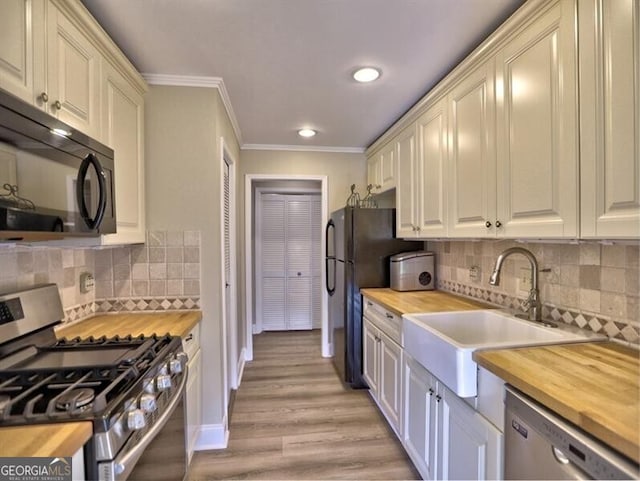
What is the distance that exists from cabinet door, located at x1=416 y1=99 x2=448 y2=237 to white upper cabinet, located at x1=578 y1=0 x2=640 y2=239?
925 millimetres

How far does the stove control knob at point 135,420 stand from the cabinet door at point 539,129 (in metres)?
1.56

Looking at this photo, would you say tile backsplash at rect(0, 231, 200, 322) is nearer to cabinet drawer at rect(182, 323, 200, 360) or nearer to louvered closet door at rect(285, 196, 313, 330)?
cabinet drawer at rect(182, 323, 200, 360)

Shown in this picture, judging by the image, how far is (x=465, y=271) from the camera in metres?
2.29

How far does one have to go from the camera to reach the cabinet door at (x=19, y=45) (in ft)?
3.17

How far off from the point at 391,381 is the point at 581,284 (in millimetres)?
1235

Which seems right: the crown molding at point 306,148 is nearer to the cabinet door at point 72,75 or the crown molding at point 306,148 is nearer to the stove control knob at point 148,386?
the cabinet door at point 72,75

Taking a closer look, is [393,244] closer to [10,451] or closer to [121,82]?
[121,82]

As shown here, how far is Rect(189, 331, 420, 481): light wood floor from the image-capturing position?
186 cm

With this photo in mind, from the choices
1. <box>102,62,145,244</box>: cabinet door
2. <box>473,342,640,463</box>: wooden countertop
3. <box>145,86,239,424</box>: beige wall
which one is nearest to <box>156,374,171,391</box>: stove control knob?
<box>102,62,145,244</box>: cabinet door

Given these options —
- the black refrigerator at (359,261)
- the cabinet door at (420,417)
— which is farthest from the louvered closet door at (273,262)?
the cabinet door at (420,417)

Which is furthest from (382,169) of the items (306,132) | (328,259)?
(328,259)

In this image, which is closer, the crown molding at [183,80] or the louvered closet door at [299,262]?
the crown molding at [183,80]

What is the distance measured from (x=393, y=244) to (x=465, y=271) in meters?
0.72

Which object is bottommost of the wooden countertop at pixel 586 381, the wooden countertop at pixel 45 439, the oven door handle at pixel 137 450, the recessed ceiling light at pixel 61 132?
the oven door handle at pixel 137 450
